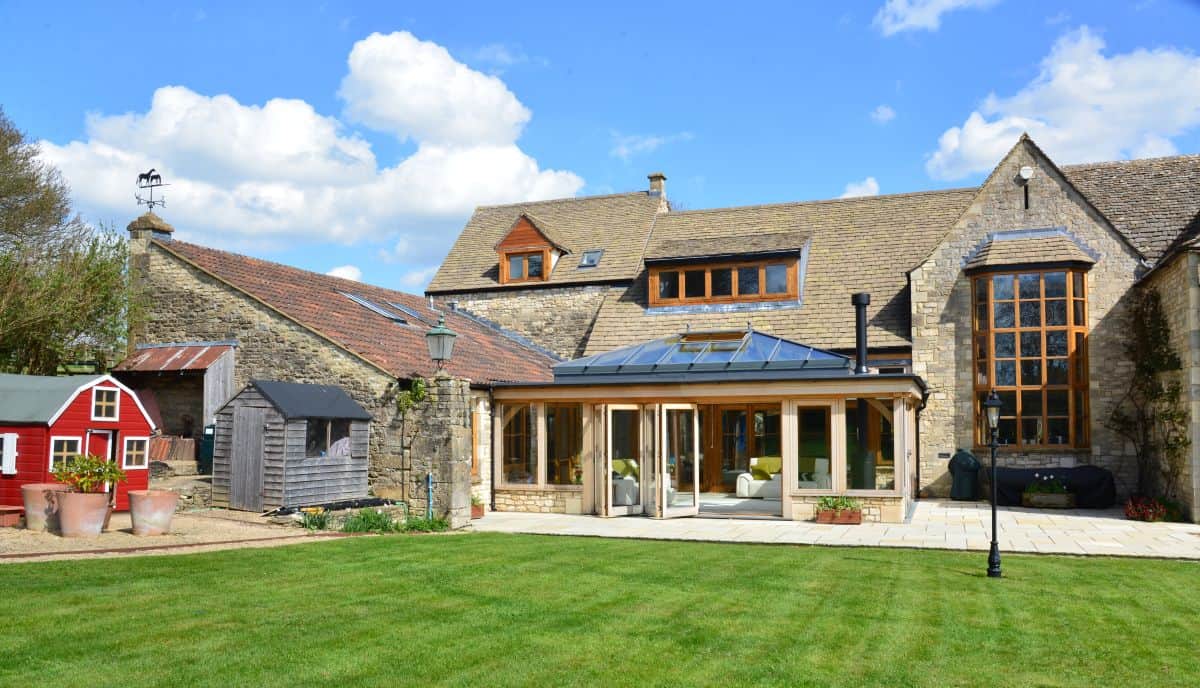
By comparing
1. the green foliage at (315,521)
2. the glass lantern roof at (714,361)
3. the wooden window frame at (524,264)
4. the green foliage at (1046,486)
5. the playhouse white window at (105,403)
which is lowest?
the green foliage at (315,521)

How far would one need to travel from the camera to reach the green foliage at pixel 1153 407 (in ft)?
60.2

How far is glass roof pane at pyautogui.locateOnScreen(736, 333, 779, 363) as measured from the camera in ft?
62.7

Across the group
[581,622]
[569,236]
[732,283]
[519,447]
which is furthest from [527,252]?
[581,622]

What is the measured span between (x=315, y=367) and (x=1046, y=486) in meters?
14.8

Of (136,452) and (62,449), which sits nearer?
(62,449)

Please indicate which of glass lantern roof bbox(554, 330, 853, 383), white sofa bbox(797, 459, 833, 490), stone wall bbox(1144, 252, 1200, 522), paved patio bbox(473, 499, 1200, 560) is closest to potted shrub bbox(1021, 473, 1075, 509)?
paved patio bbox(473, 499, 1200, 560)

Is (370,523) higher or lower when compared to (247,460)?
Answer: lower

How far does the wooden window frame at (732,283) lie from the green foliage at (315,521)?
13182 mm

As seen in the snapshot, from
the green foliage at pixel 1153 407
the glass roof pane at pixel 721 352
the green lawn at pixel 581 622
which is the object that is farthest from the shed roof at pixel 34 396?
the green foliage at pixel 1153 407

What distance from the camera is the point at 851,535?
15.5 metres

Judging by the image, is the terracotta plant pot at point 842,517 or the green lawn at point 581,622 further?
the terracotta plant pot at point 842,517

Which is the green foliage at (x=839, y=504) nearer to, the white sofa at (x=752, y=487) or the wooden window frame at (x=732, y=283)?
the white sofa at (x=752, y=487)

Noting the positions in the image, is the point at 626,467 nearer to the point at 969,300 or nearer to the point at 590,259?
the point at 969,300

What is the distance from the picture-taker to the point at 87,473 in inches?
497
